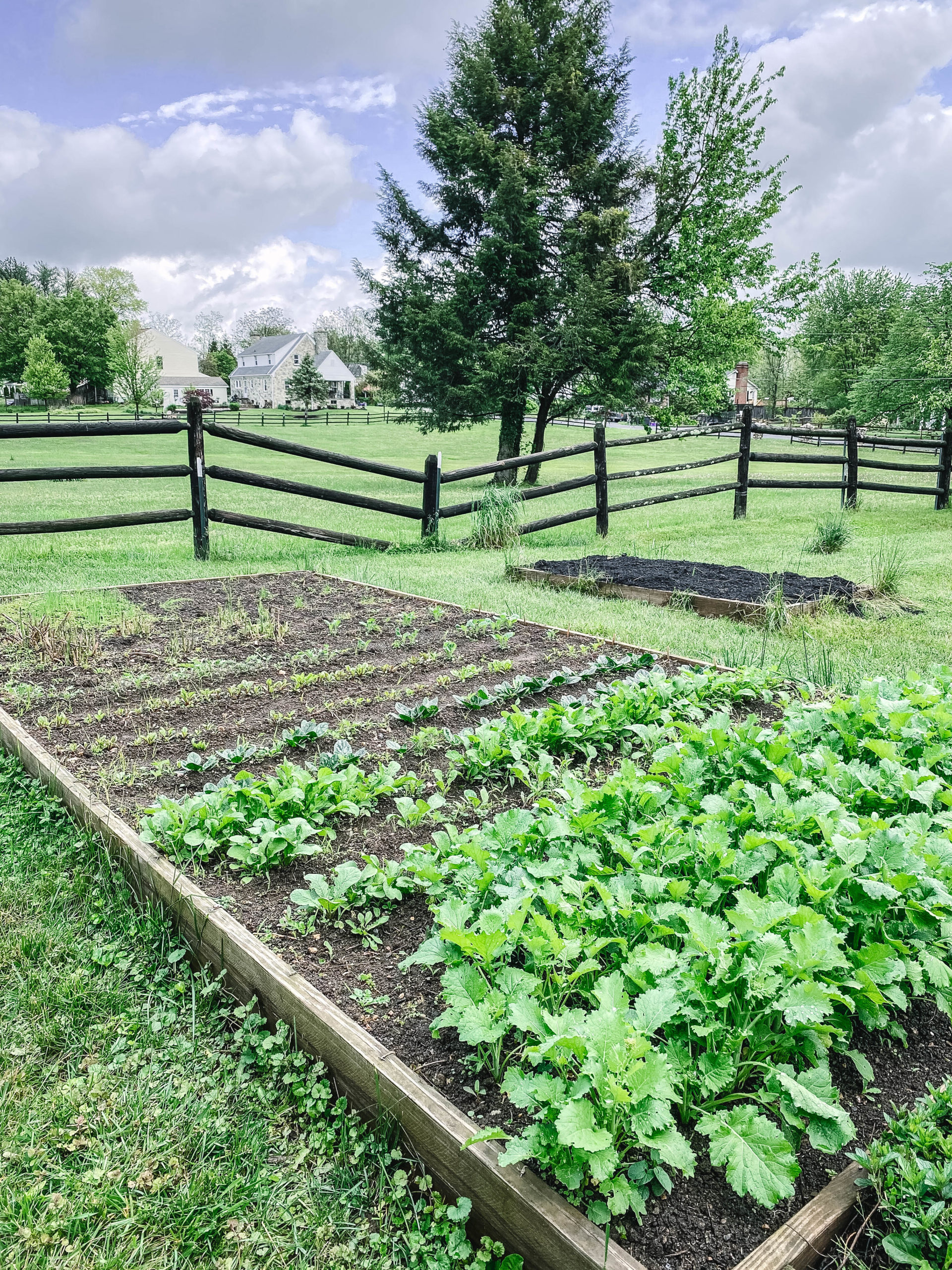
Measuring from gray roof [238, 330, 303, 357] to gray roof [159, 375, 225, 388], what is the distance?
5130 millimetres

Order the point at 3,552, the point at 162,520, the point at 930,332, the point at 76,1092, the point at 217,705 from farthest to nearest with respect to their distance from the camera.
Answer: the point at 930,332 → the point at 3,552 → the point at 162,520 → the point at 217,705 → the point at 76,1092

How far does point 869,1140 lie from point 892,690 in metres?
2.30

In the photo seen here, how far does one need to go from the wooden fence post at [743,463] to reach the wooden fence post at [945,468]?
10.8 feet

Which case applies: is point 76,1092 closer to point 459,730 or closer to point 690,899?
point 690,899

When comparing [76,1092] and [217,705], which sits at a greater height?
[217,705]

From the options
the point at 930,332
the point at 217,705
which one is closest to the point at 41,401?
the point at 930,332

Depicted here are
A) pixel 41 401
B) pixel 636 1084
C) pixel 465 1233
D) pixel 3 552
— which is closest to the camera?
pixel 636 1084

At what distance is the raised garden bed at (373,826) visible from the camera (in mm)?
1479

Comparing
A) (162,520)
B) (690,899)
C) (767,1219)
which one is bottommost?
(767,1219)

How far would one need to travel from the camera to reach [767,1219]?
147 centimetres

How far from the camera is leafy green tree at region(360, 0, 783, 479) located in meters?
18.3

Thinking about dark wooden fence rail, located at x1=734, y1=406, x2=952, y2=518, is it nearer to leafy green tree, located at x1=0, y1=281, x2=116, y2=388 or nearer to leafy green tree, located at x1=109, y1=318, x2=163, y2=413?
leafy green tree, located at x1=109, y1=318, x2=163, y2=413

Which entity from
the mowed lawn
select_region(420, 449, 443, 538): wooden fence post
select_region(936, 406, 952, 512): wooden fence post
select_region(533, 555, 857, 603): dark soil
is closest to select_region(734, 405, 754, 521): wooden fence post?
the mowed lawn

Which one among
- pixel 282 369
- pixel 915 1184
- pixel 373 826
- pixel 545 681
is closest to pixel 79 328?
pixel 282 369
